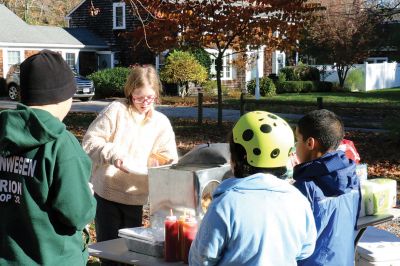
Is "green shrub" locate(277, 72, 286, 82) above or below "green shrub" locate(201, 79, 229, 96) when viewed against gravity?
above

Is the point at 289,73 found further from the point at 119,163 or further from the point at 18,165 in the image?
the point at 18,165

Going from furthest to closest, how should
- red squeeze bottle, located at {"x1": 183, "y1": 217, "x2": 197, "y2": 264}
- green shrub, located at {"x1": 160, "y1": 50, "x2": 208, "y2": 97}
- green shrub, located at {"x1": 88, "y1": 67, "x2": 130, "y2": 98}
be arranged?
green shrub, located at {"x1": 88, "y1": 67, "x2": 130, "y2": 98}
green shrub, located at {"x1": 160, "y1": 50, "x2": 208, "y2": 97}
red squeeze bottle, located at {"x1": 183, "y1": 217, "x2": 197, "y2": 264}

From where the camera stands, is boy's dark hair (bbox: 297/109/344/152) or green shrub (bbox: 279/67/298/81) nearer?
boy's dark hair (bbox: 297/109/344/152)

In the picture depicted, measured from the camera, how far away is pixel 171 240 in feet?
10.7

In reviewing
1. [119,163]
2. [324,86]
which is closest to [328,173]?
[119,163]

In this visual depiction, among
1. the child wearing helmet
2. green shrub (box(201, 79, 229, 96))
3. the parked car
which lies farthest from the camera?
green shrub (box(201, 79, 229, 96))

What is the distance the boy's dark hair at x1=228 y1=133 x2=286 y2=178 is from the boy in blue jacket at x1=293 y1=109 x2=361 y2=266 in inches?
25.3

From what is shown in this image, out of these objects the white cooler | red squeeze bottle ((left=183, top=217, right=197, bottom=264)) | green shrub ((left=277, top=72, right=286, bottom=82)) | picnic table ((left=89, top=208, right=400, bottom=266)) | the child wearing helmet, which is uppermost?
green shrub ((left=277, top=72, right=286, bottom=82))

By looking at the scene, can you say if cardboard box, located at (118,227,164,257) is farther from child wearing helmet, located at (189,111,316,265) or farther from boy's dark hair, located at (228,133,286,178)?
boy's dark hair, located at (228,133,286,178)

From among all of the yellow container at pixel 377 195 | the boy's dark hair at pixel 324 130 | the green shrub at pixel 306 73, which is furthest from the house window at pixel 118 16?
the boy's dark hair at pixel 324 130

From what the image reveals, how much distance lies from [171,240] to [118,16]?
31.8m

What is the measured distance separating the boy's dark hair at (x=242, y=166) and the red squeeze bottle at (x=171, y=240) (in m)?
0.76

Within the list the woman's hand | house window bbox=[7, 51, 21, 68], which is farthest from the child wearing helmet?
house window bbox=[7, 51, 21, 68]

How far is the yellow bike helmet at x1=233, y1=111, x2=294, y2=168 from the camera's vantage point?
2.56 m
